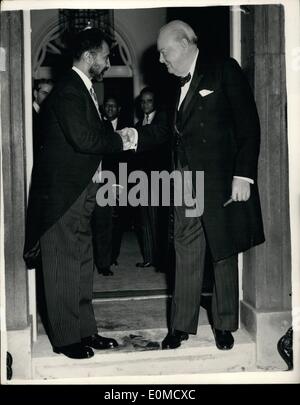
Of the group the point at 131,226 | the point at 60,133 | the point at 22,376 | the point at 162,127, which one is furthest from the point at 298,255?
the point at 131,226

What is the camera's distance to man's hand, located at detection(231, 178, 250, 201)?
8.48ft

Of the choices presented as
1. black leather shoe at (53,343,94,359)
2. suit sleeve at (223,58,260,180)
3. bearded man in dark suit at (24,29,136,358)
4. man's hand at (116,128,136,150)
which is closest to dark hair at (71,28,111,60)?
bearded man in dark suit at (24,29,136,358)

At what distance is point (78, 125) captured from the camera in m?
2.52

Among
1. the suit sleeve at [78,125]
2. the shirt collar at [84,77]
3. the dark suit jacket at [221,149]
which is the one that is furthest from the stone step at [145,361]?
the shirt collar at [84,77]

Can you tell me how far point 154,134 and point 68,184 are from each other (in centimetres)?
67

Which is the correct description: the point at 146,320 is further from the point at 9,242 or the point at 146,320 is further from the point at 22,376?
the point at 9,242

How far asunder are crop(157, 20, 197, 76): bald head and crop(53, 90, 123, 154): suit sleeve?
0.54 metres

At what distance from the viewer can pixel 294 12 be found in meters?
2.43

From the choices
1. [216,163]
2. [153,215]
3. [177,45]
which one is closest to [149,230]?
[153,215]

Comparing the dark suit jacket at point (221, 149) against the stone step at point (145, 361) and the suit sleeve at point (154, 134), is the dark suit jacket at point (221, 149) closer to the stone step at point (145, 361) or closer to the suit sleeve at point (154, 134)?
the suit sleeve at point (154, 134)

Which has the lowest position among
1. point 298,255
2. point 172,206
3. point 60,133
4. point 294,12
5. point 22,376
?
point 22,376

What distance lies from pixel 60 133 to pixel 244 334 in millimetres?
1662

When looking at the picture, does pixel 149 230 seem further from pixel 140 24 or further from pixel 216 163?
pixel 140 24

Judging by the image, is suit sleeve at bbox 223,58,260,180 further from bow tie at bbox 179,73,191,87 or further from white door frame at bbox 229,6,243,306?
white door frame at bbox 229,6,243,306
